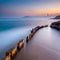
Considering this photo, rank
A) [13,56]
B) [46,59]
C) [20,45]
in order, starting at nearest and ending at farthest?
[46,59] → [13,56] → [20,45]

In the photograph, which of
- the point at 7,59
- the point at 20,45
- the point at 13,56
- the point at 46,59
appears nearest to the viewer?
the point at 7,59

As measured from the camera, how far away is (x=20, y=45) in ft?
33.5

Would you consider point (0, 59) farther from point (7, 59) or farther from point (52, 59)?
point (52, 59)

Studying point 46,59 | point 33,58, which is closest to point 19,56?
point 33,58

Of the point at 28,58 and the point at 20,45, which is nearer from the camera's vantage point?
the point at 28,58

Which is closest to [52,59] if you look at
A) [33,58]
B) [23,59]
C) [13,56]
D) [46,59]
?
[46,59]

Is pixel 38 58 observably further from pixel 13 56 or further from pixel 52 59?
pixel 13 56

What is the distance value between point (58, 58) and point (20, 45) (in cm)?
346

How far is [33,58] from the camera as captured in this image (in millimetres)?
7766

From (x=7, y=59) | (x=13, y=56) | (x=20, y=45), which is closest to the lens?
(x=7, y=59)

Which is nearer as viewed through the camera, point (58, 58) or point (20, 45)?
point (58, 58)

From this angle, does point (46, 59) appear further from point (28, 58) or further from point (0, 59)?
point (0, 59)

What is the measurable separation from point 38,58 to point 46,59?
0.48 meters

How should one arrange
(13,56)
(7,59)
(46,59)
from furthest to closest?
(13,56) < (46,59) < (7,59)
